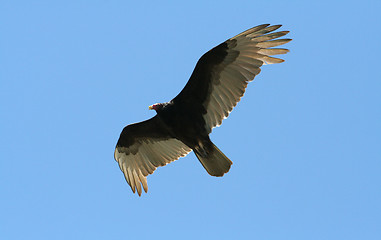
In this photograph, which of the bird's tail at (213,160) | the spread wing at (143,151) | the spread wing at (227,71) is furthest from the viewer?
the spread wing at (143,151)

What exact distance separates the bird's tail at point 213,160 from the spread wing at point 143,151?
897 mm

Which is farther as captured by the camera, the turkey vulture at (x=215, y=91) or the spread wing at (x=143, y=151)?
the spread wing at (x=143, y=151)

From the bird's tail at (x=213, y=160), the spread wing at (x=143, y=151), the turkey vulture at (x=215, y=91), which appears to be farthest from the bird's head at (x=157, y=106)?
the spread wing at (x=143, y=151)

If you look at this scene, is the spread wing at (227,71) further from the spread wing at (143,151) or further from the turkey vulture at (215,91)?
the spread wing at (143,151)

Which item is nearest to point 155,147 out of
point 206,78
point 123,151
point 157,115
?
point 123,151

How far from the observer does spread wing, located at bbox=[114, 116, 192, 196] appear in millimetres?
8086

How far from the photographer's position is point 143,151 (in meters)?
8.27

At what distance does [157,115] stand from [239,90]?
1.10 metres

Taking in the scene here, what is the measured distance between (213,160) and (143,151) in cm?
147

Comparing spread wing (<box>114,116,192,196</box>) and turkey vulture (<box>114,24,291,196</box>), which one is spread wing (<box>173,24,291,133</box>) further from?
spread wing (<box>114,116,192,196</box>)

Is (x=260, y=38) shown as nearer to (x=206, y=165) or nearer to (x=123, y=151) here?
(x=206, y=165)

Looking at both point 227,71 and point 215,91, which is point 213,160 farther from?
point 227,71

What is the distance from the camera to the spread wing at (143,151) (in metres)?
8.09

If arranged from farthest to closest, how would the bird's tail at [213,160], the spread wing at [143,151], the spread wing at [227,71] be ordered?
the spread wing at [143,151] < the bird's tail at [213,160] < the spread wing at [227,71]
